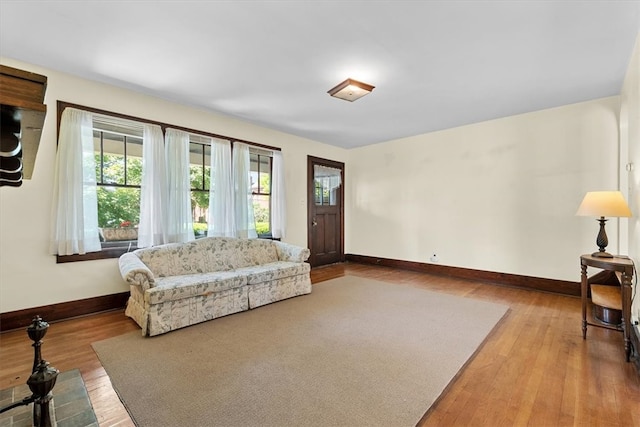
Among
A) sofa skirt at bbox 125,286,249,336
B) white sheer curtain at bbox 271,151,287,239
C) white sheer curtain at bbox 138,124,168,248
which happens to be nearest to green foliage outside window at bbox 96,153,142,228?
white sheer curtain at bbox 138,124,168,248

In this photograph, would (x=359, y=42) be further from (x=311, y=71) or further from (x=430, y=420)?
(x=430, y=420)

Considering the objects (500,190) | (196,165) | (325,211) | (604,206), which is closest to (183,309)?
(196,165)

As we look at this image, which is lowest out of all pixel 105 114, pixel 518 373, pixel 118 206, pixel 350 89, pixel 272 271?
pixel 518 373

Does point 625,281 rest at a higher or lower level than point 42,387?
higher

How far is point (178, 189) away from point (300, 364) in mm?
2772

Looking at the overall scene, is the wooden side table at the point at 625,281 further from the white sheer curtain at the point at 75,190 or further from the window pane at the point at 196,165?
the white sheer curtain at the point at 75,190

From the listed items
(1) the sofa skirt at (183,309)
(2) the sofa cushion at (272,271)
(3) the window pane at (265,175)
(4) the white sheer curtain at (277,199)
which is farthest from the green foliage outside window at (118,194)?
(4) the white sheer curtain at (277,199)

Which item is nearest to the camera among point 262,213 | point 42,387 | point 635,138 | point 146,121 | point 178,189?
point 42,387

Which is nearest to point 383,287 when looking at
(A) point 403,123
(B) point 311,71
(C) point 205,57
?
(A) point 403,123

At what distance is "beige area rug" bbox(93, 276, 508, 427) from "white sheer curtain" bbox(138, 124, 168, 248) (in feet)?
4.40

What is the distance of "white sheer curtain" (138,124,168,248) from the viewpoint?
Result: 11.7 feet

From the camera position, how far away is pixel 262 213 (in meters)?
5.09

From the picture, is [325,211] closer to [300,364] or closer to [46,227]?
[300,364]

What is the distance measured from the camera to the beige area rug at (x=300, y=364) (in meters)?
1.66
